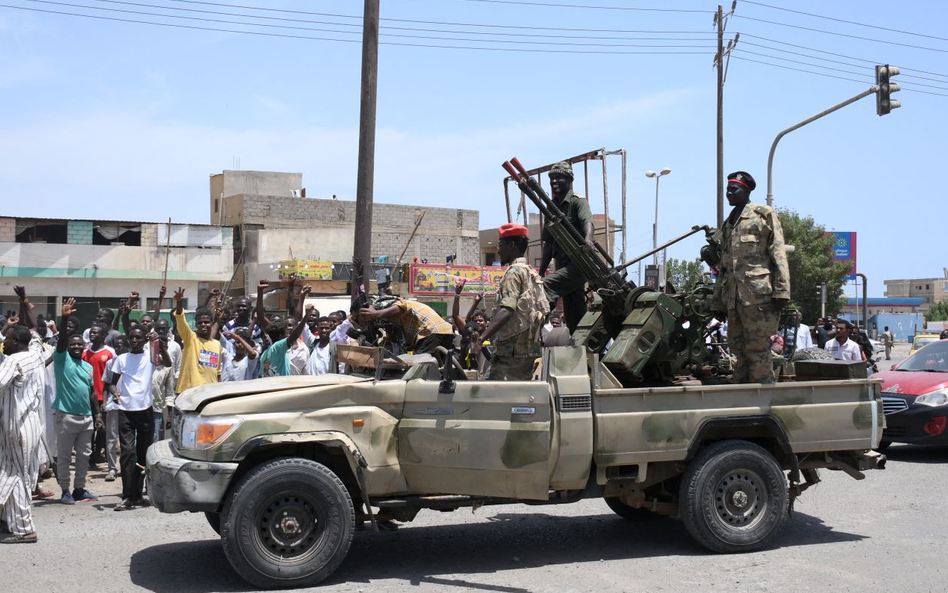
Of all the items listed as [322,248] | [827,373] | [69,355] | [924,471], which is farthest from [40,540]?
[322,248]

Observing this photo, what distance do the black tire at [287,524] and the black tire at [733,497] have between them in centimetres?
254

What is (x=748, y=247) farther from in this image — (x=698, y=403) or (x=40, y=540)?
(x=40, y=540)

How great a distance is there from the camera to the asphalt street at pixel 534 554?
6090 mm

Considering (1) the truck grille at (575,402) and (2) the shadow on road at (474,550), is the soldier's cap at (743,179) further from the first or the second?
(2) the shadow on road at (474,550)

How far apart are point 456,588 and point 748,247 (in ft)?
11.5

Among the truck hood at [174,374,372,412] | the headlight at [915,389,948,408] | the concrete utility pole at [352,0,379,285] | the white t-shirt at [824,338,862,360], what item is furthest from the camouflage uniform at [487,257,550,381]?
the white t-shirt at [824,338,862,360]

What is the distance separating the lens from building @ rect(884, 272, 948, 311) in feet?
466

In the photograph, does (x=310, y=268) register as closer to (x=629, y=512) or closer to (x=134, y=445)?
(x=134, y=445)

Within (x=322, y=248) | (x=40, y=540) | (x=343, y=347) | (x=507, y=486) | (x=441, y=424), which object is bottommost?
(x=40, y=540)

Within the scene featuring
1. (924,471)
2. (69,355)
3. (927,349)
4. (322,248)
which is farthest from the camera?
(322,248)

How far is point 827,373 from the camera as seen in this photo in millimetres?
7895

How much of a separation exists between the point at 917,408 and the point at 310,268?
1021 inches

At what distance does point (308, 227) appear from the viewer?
43.8 metres

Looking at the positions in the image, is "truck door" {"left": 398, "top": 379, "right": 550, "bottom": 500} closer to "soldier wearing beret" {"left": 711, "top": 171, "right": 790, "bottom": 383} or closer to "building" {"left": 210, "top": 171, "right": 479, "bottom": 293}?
"soldier wearing beret" {"left": 711, "top": 171, "right": 790, "bottom": 383}
